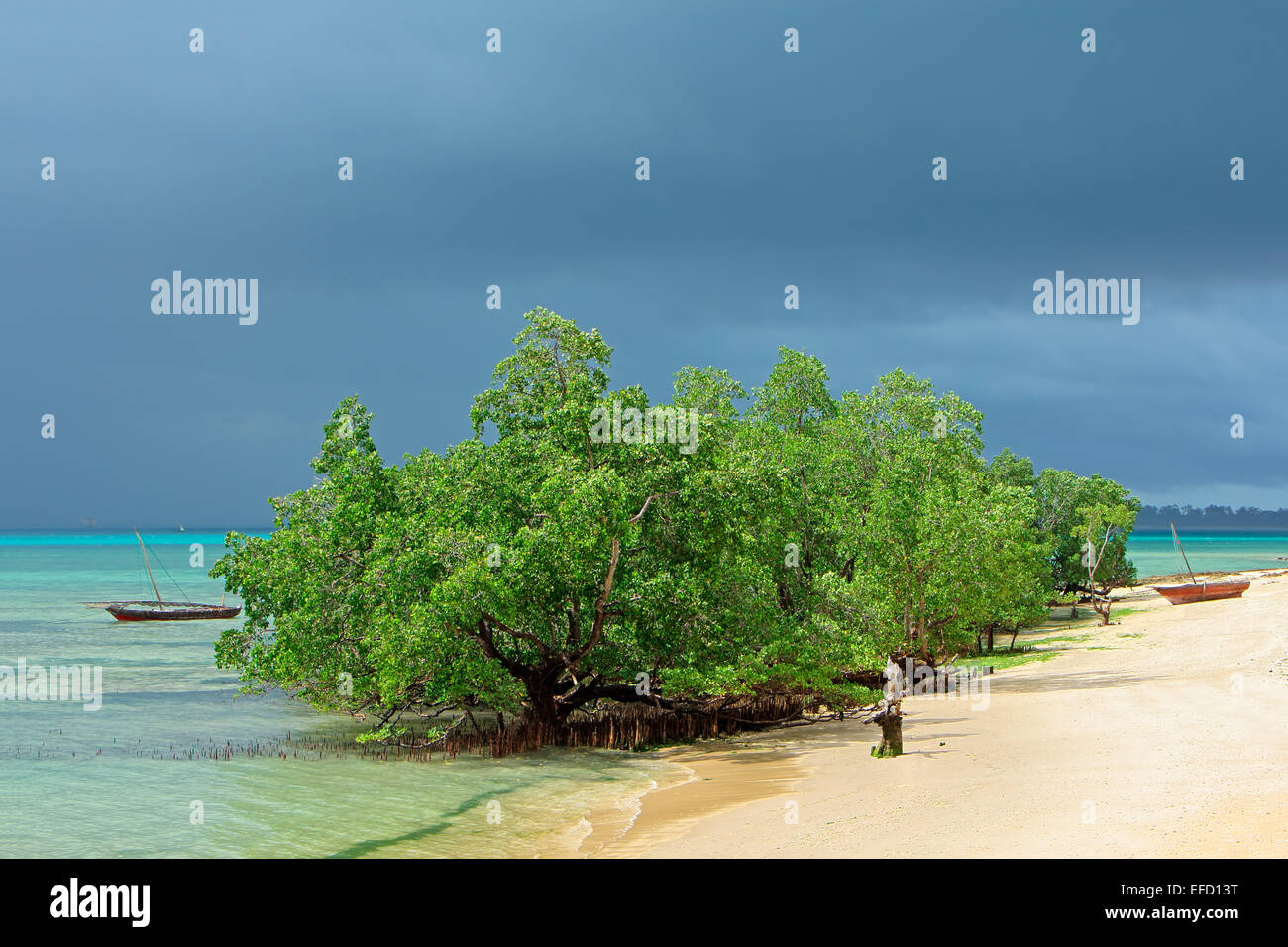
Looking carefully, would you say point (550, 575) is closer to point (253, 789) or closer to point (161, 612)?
point (253, 789)

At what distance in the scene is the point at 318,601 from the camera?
2758 cm

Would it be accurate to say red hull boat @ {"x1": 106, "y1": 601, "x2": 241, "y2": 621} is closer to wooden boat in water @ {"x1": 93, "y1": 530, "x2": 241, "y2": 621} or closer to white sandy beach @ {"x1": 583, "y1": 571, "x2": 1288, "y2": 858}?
wooden boat in water @ {"x1": 93, "y1": 530, "x2": 241, "y2": 621}

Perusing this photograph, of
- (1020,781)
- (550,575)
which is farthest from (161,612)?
(1020,781)

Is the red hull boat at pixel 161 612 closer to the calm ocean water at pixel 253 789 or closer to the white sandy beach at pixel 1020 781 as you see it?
the calm ocean water at pixel 253 789

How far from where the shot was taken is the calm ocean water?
64.7 ft

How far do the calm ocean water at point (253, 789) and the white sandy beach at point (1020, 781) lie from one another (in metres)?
2.40

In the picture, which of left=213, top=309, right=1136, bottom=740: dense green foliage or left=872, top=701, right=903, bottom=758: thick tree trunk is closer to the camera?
left=872, top=701, right=903, bottom=758: thick tree trunk

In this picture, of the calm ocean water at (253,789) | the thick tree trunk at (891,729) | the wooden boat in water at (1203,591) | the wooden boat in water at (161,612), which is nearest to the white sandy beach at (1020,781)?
the thick tree trunk at (891,729)

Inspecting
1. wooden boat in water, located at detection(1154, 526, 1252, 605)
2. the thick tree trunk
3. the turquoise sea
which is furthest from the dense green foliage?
wooden boat in water, located at detection(1154, 526, 1252, 605)

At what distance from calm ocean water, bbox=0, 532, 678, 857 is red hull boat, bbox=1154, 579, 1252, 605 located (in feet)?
205

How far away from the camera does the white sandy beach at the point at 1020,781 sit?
1416 centimetres
